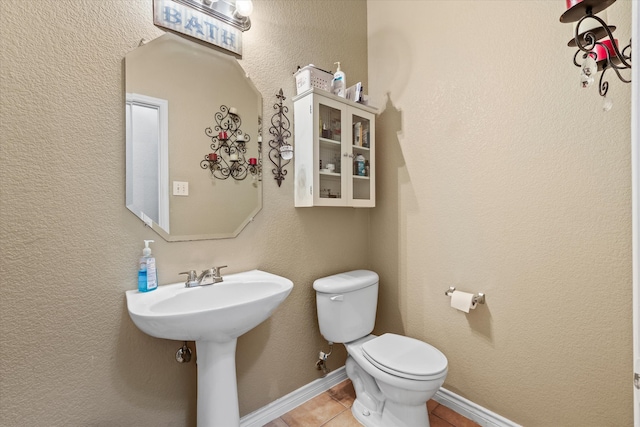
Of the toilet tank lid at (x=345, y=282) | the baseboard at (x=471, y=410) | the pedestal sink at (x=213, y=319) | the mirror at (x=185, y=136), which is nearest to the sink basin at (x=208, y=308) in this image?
the pedestal sink at (x=213, y=319)

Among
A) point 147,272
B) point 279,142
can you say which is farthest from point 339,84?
point 147,272

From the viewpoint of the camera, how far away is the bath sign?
1276 mm

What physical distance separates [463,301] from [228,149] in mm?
1436

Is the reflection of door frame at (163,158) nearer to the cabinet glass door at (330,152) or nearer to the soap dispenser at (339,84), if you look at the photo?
the cabinet glass door at (330,152)

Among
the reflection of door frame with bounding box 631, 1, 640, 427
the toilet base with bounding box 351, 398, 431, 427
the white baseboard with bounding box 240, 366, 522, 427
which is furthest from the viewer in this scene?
the white baseboard with bounding box 240, 366, 522, 427

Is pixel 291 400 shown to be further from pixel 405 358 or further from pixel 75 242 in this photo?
pixel 75 242

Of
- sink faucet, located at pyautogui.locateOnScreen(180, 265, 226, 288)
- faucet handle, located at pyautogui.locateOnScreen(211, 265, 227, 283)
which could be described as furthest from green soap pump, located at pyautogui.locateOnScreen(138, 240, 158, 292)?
faucet handle, located at pyautogui.locateOnScreen(211, 265, 227, 283)

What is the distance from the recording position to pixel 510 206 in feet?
4.73

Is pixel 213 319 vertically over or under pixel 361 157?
under

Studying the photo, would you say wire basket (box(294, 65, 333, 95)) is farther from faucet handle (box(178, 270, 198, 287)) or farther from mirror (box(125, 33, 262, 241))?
faucet handle (box(178, 270, 198, 287))

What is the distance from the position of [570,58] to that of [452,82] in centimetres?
51

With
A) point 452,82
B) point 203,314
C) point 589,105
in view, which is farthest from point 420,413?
point 452,82

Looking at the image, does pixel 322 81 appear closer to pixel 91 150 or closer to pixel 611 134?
pixel 91 150

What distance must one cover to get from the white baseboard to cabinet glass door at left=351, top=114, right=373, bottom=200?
1.19m
